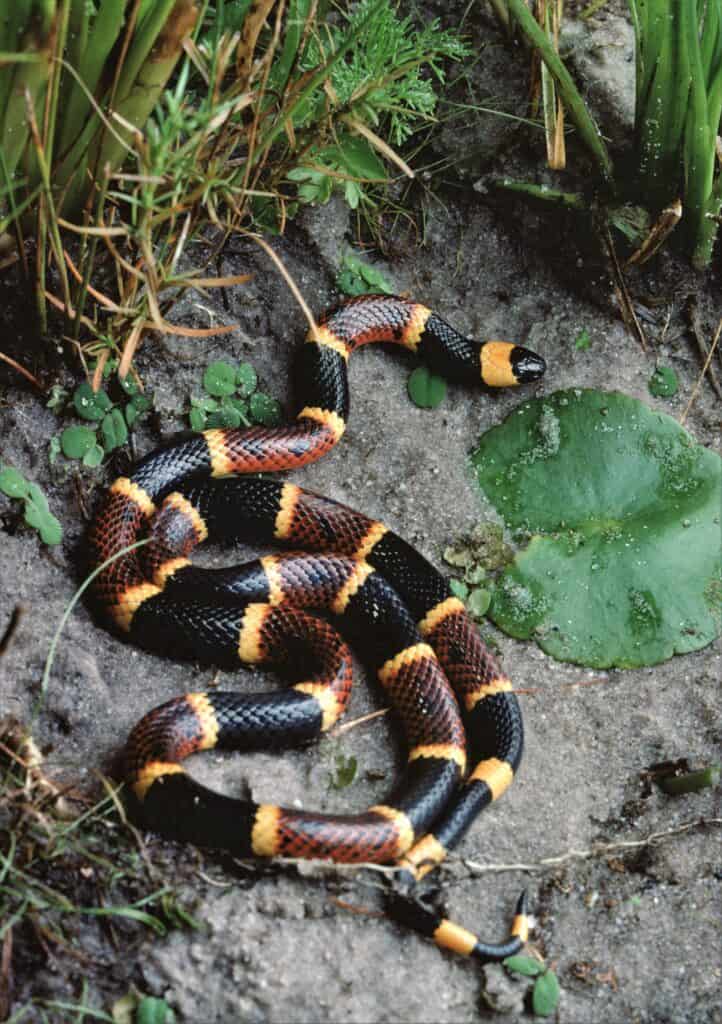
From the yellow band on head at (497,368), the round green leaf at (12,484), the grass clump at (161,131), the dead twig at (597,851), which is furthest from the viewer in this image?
the yellow band on head at (497,368)

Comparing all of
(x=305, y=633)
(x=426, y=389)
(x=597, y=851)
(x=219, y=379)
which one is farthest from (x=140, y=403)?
(x=597, y=851)

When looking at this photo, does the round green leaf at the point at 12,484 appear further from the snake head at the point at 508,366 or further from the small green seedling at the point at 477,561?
the snake head at the point at 508,366

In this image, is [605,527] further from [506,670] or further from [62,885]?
[62,885]

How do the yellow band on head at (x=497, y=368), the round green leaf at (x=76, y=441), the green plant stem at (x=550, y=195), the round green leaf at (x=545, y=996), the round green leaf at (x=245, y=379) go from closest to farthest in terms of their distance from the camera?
the round green leaf at (x=545, y=996) < the round green leaf at (x=76, y=441) < the round green leaf at (x=245, y=379) < the yellow band on head at (x=497, y=368) < the green plant stem at (x=550, y=195)

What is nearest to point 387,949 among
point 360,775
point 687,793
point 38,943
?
point 360,775

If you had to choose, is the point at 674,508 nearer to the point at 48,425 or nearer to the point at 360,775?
the point at 360,775

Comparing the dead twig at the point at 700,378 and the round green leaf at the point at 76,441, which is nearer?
the round green leaf at the point at 76,441

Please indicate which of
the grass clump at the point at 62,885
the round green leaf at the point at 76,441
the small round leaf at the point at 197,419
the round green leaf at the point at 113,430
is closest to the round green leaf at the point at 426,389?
the small round leaf at the point at 197,419

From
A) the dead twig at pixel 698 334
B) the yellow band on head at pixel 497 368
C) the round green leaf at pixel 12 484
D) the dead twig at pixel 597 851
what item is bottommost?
the dead twig at pixel 597 851
